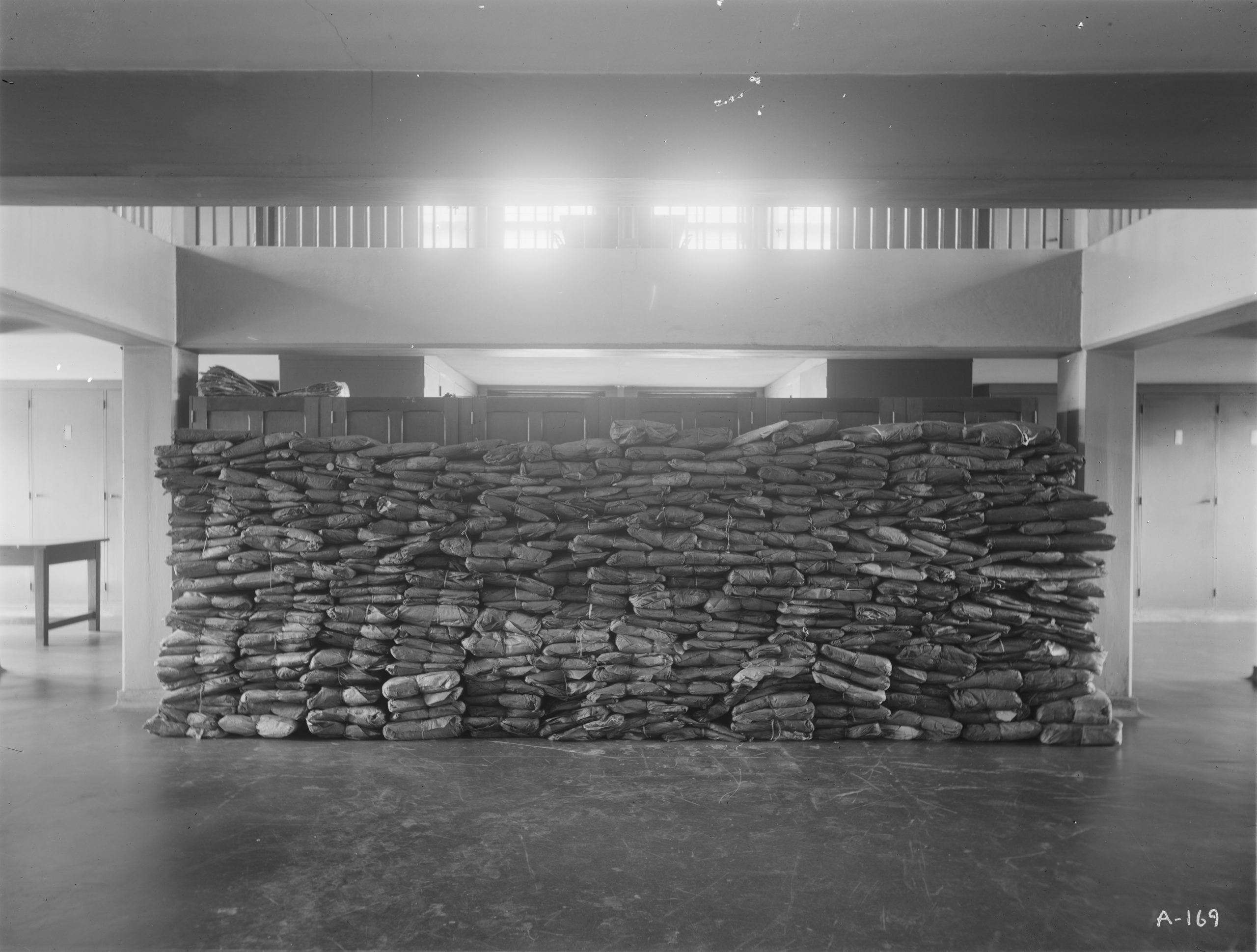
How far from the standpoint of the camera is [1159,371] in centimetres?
997

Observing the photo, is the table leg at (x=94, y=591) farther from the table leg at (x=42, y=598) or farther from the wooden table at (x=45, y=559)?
the table leg at (x=42, y=598)

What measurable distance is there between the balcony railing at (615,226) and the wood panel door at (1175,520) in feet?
19.3

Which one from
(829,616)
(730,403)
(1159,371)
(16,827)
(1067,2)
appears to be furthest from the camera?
(1159,371)

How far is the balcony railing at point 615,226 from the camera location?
6629 mm

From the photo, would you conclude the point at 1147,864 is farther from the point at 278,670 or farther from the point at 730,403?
the point at 278,670

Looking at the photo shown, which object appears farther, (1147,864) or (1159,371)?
(1159,371)

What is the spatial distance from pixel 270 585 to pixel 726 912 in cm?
408

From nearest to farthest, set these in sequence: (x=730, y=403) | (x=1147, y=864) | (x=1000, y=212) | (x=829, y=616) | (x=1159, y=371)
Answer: (x=1147, y=864), (x=829, y=616), (x=730, y=403), (x=1000, y=212), (x=1159, y=371)

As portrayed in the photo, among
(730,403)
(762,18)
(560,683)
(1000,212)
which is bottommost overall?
(560,683)

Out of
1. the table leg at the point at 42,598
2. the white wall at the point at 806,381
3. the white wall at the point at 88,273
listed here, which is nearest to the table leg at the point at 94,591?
the table leg at the point at 42,598

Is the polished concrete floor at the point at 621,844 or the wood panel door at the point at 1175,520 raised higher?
the wood panel door at the point at 1175,520

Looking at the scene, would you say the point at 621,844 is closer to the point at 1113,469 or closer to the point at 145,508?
the point at 145,508

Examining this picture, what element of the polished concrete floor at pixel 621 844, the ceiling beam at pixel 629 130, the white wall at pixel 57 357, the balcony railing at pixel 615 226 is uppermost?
the balcony railing at pixel 615 226

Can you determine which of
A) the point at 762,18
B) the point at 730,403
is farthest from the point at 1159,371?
the point at 762,18
